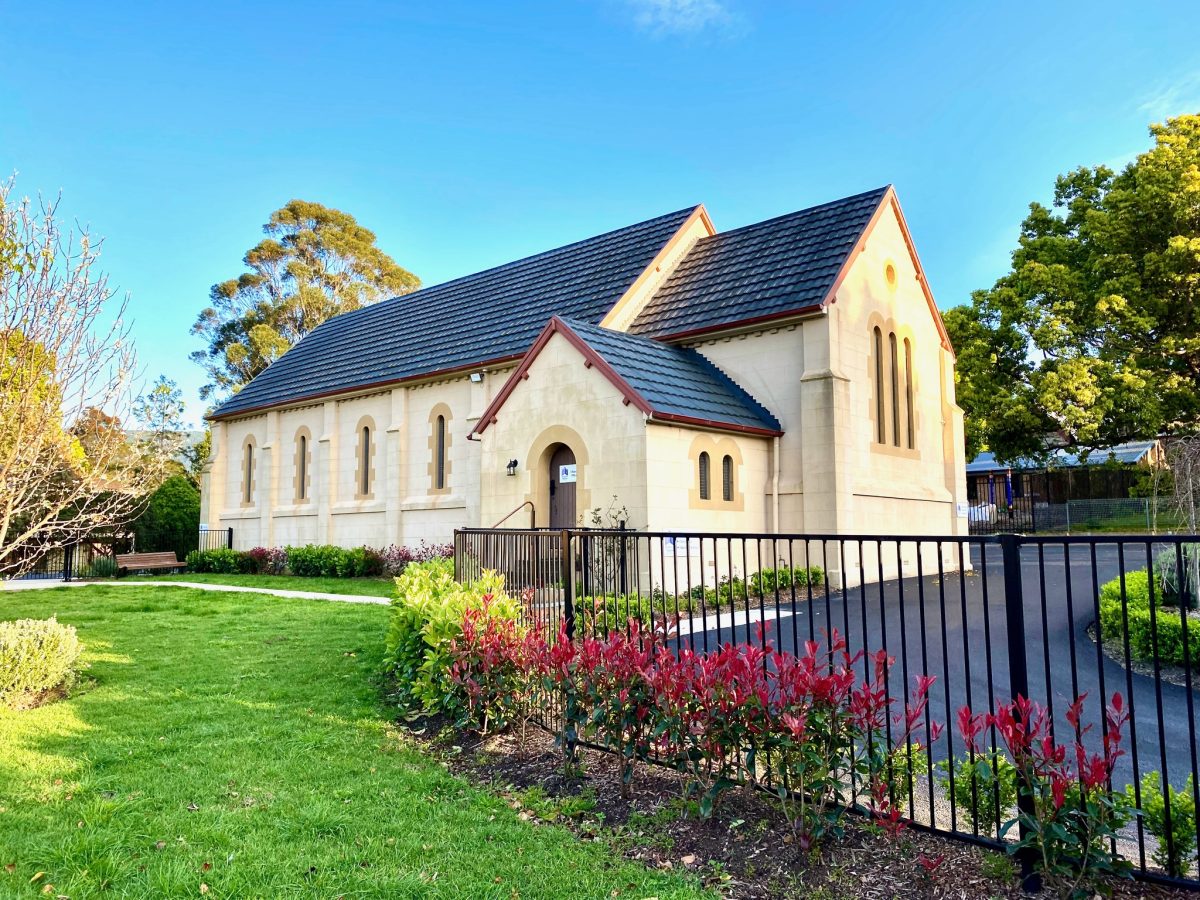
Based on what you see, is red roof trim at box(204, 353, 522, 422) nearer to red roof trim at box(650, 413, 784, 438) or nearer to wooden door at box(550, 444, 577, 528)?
wooden door at box(550, 444, 577, 528)

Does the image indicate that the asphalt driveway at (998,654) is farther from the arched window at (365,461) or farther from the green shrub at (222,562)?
the green shrub at (222,562)

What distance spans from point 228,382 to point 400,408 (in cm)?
3078

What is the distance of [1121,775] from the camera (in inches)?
226

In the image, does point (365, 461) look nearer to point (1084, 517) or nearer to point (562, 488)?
point (562, 488)

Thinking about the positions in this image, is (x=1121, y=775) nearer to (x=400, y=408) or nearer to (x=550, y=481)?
(x=550, y=481)

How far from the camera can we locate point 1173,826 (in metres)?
4.01

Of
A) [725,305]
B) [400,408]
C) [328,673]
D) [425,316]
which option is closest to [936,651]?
[328,673]

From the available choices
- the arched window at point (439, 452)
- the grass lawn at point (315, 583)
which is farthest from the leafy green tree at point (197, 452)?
the arched window at point (439, 452)

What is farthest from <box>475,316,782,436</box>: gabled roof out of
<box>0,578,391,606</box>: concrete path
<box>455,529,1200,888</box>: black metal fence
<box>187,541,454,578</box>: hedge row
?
<box>187,541,454,578</box>: hedge row

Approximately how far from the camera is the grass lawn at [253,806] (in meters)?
4.14

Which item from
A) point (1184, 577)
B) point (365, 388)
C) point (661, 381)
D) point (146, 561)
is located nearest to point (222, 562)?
point (146, 561)

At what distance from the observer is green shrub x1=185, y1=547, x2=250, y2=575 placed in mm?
27125

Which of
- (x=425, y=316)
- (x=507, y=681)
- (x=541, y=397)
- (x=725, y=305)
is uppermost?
(x=425, y=316)

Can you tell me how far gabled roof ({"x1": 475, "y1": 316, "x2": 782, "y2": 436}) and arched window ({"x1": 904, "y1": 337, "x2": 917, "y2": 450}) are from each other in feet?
15.8
